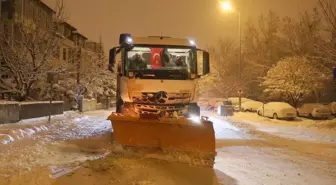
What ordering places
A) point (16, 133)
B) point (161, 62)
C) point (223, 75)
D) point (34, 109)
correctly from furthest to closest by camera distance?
point (223, 75) → point (34, 109) → point (16, 133) → point (161, 62)

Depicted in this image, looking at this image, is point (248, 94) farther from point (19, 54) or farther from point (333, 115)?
point (19, 54)

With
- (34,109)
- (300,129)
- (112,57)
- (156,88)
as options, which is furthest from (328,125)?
(34,109)

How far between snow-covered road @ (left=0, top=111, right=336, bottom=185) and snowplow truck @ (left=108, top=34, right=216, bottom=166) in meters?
0.60

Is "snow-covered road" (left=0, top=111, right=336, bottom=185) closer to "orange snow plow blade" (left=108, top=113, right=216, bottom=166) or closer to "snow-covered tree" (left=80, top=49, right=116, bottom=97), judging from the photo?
"orange snow plow blade" (left=108, top=113, right=216, bottom=166)

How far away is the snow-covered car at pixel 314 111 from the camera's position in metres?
30.1

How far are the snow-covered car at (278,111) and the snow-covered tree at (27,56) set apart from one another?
1655cm

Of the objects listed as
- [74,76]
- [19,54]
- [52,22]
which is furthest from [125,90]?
[74,76]

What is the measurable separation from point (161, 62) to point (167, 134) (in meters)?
3.12

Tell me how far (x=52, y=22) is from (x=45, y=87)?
447 cm

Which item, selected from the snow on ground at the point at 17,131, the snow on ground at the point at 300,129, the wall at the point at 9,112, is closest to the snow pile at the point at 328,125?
the snow on ground at the point at 300,129

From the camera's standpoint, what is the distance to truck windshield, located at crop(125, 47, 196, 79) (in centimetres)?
1073

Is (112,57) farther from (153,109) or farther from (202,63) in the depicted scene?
(202,63)

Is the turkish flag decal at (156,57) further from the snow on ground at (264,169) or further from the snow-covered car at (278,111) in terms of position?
the snow-covered car at (278,111)

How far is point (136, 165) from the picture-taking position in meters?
7.88
